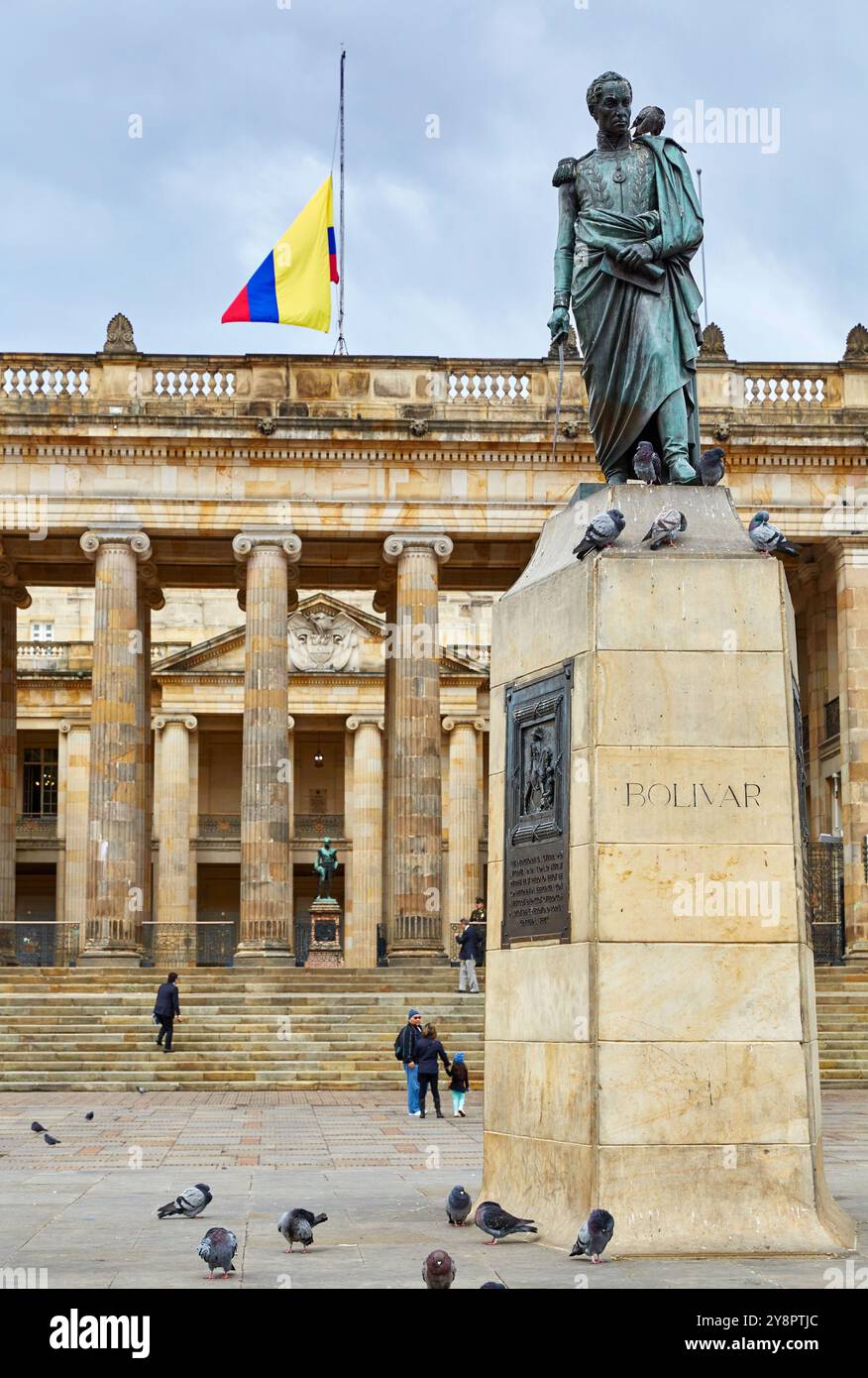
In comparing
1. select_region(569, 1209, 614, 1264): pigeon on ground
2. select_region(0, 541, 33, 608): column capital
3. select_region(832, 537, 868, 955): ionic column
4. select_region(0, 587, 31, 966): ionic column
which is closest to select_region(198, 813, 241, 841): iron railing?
select_region(0, 587, 31, 966): ionic column

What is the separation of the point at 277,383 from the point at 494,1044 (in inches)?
1237

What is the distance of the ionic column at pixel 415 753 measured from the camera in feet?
135

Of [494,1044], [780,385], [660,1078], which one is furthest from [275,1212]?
[780,385]

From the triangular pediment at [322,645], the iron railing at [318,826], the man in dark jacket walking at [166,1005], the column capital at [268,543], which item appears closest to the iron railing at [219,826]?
the iron railing at [318,826]

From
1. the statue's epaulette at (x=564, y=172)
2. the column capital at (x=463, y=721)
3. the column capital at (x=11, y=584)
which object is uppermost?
the column capital at (x=11, y=584)

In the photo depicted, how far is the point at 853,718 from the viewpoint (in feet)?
138

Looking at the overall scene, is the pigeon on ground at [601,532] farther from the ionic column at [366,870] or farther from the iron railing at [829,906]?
the ionic column at [366,870]

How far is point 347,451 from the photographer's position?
1677 inches

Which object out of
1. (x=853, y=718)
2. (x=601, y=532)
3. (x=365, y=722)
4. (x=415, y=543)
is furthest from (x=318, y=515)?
(x=601, y=532)

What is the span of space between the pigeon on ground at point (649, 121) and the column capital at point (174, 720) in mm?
48789

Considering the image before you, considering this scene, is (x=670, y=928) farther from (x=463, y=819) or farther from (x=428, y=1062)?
(x=463, y=819)

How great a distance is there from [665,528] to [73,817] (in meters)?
49.8

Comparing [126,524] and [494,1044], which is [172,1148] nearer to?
[494,1044]
